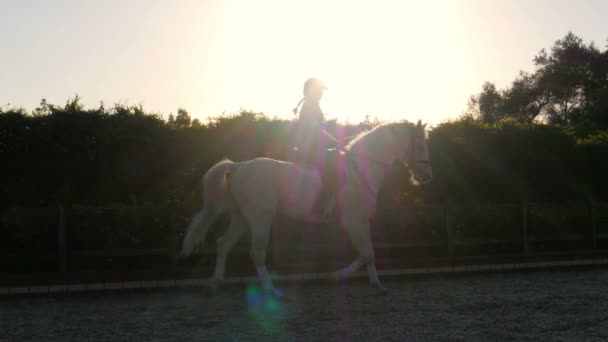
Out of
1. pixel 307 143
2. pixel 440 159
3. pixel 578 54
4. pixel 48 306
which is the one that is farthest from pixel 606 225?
pixel 578 54

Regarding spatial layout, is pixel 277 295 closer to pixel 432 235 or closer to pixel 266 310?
pixel 266 310

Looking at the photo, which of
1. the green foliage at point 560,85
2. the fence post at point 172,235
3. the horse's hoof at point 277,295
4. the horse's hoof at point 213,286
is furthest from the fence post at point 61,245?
the green foliage at point 560,85

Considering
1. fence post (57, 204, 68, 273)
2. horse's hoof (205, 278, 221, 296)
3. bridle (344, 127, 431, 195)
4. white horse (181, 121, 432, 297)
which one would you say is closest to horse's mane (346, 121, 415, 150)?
white horse (181, 121, 432, 297)

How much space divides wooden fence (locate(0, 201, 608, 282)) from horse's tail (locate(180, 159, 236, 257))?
92.5 inches

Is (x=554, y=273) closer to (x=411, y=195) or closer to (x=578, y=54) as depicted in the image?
(x=411, y=195)

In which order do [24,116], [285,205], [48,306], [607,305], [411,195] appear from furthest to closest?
[411,195] → [24,116] → [285,205] → [48,306] → [607,305]

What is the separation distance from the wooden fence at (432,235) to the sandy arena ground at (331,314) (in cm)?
151

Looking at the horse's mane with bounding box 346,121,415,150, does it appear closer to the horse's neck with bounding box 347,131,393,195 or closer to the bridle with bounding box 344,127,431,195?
the horse's neck with bounding box 347,131,393,195

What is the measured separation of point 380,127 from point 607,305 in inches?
169

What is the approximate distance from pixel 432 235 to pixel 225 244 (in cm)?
620

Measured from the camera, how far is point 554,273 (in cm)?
1265

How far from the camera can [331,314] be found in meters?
7.71

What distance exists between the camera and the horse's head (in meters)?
10.0

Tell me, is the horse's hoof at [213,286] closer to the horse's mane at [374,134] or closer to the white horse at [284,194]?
the white horse at [284,194]
